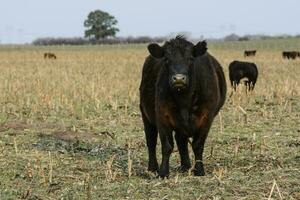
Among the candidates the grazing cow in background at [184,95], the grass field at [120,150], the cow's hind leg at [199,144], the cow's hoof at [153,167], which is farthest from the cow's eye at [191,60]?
the cow's hoof at [153,167]

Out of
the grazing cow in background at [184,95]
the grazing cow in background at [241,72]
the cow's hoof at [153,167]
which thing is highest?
the grazing cow in background at [184,95]

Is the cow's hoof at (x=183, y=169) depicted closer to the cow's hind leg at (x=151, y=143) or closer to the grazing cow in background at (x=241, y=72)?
the cow's hind leg at (x=151, y=143)

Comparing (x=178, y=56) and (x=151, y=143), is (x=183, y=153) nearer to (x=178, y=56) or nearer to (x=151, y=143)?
(x=151, y=143)

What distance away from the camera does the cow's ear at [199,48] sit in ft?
23.6

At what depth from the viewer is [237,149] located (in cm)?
886

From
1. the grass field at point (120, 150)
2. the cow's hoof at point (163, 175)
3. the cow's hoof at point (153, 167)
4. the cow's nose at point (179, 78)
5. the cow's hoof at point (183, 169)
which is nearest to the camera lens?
the grass field at point (120, 150)

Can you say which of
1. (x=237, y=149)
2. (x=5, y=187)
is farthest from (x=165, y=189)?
(x=237, y=149)

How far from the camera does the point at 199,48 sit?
7.23 m

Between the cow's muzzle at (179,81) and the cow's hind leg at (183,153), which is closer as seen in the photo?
the cow's muzzle at (179,81)

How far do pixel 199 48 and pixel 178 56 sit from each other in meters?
0.37

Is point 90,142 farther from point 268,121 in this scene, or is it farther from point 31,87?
point 31,87

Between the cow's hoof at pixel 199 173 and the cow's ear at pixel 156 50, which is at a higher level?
the cow's ear at pixel 156 50

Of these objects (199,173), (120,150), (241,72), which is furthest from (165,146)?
(241,72)

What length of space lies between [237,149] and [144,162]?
1488 millimetres
